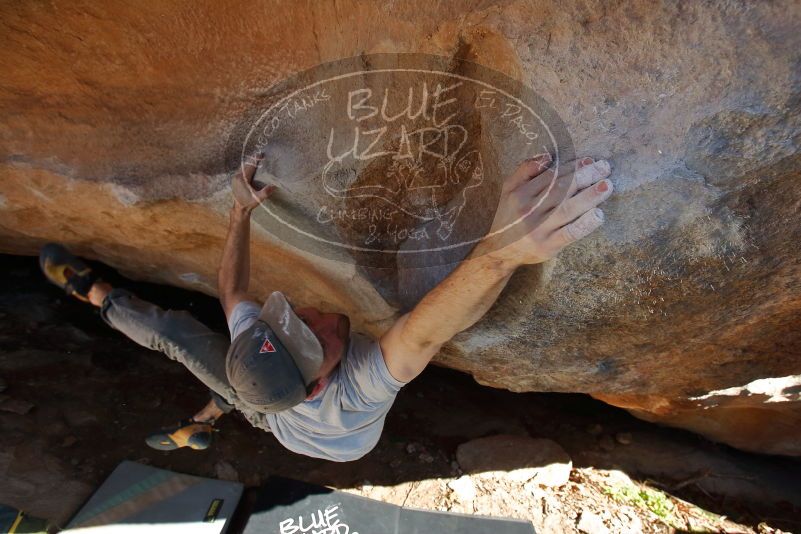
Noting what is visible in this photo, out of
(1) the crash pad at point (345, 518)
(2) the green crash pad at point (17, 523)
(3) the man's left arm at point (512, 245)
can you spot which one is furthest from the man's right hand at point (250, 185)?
(2) the green crash pad at point (17, 523)

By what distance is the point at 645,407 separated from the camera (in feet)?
6.19

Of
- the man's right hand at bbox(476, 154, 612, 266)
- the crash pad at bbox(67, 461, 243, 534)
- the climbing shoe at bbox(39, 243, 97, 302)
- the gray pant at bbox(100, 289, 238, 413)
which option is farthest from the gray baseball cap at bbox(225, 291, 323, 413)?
the crash pad at bbox(67, 461, 243, 534)

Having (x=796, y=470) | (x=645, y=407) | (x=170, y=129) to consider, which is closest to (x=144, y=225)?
(x=170, y=129)

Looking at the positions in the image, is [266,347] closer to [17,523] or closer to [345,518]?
[345,518]

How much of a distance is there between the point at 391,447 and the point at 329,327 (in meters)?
0.97

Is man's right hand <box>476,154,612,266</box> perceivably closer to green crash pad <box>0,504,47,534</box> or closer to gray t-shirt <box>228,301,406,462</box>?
gray t-shirt <box>228,301,406,462</box>

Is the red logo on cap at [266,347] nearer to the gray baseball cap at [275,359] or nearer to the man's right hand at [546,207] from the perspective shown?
the gray baseball cap at [275,359]

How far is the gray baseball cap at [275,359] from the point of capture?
119 centimetres

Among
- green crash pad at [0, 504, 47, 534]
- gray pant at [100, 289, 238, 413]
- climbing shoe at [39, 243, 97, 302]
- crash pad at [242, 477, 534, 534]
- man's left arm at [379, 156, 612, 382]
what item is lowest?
green crash pad at [0, 504, 47, 534]

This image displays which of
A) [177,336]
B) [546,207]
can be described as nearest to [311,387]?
[177,336]

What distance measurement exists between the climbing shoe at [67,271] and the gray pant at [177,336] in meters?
0.09

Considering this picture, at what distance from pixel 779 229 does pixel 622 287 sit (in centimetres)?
28

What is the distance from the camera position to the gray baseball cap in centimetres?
119

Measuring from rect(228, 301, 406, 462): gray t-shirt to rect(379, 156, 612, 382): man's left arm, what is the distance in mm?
111
